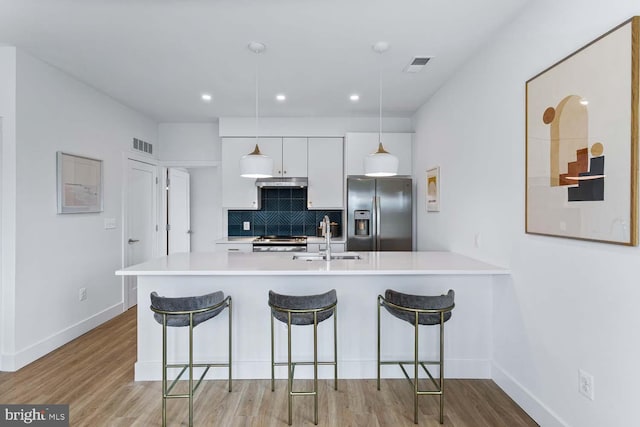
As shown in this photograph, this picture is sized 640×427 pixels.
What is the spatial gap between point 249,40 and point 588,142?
2.33 meters

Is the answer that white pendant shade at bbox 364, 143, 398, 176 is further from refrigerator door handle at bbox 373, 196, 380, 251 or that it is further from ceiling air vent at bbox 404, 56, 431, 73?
refrigerator door handle at bbox 373, 196, 380, 251

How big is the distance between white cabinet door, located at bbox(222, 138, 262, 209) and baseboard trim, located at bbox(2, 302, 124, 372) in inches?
77.4

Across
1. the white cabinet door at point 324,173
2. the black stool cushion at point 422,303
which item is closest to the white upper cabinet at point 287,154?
the white cabinet door at point 324,173

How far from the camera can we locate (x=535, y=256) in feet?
6.79

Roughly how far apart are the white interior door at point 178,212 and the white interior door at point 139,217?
0.34 m

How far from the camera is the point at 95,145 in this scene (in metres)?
3.67

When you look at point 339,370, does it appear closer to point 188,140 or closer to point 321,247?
point 321,247

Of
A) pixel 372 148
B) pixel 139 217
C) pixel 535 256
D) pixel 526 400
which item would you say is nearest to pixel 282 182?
pixel 372 148

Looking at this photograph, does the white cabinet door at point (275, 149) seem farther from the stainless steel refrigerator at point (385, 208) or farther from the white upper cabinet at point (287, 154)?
the stainless steel refrigerator at point (385, 208)

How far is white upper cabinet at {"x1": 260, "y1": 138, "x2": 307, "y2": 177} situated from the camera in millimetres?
4742

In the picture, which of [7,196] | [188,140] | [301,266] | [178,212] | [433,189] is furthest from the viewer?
[178,212]

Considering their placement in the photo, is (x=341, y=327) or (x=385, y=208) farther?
(x=385, y=208)

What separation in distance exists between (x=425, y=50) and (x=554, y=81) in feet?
3.78

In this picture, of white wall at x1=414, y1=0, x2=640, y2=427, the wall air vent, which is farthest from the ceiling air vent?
the wall air vent
